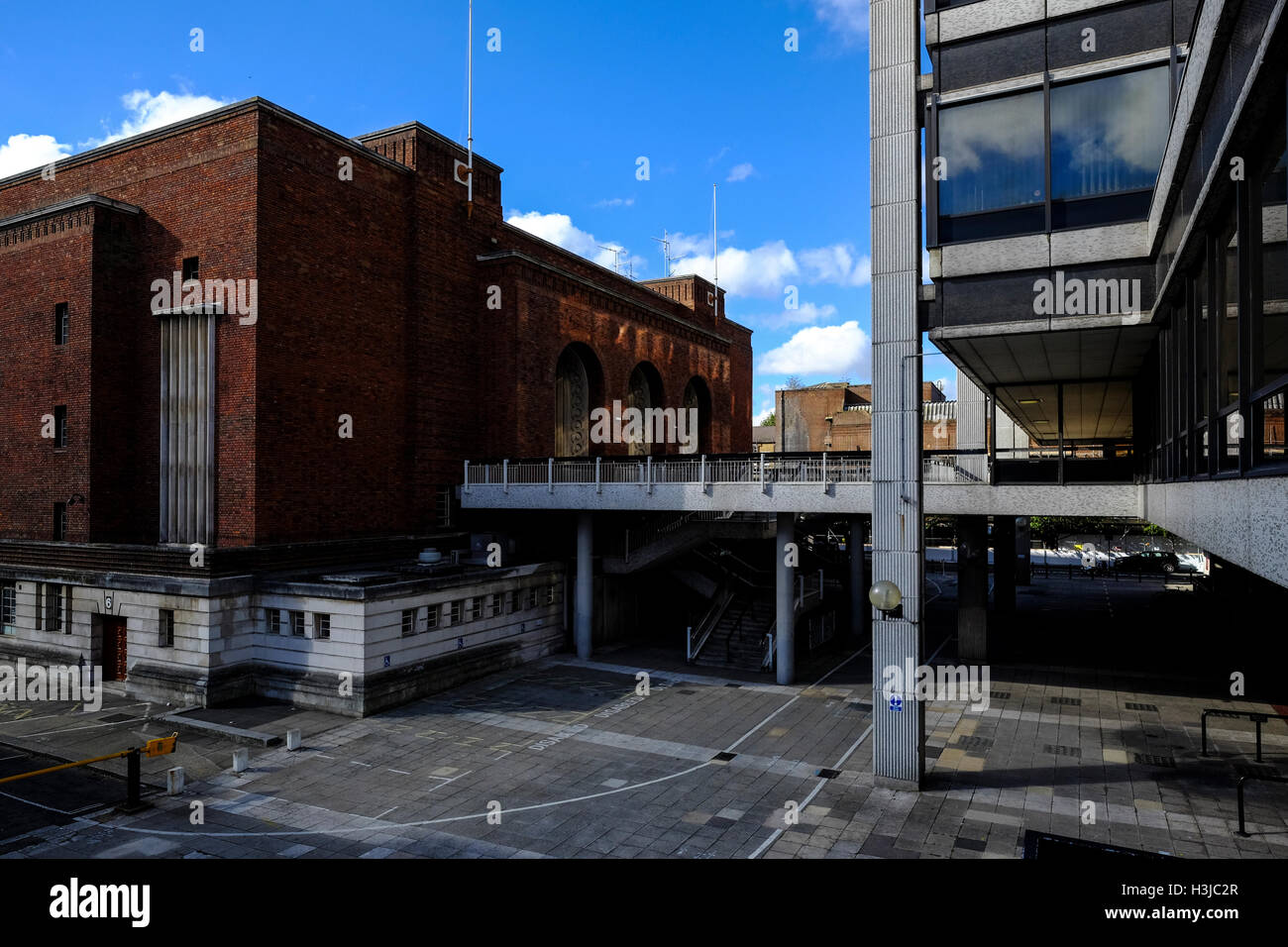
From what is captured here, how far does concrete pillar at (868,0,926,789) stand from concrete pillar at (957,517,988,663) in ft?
33.7

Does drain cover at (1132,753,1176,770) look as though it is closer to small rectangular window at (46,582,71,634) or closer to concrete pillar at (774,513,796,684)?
concrete pillar at (774,513,796,684)

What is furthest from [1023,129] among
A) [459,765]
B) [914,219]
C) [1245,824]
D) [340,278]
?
[340,278]

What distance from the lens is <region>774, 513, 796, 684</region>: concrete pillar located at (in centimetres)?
2264

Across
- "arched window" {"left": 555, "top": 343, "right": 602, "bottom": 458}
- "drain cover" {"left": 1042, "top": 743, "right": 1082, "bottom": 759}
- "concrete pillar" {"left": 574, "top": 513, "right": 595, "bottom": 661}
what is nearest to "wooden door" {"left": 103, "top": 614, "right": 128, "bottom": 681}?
"concrete pillar" {"left": 574, "top": 513, "right": 595, "bottom": 661}

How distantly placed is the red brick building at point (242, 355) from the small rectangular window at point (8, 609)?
156 millimetres

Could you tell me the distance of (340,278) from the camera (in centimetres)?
2523

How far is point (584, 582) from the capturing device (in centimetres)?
2609

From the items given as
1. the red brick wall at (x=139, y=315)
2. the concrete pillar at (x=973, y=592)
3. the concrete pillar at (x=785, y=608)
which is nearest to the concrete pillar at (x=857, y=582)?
the concrete pillar at (x=973, y=592)

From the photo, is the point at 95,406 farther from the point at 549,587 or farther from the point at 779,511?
the point at 779,511

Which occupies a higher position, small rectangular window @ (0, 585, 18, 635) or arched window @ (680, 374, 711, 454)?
arched window @ (680, 374, 711, 454)

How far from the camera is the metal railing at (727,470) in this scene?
20.8 meters

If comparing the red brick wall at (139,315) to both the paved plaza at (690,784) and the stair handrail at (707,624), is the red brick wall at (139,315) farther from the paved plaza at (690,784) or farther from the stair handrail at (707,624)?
the stair handrail at (707,624)

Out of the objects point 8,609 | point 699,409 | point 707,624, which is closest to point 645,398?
point 699,409
